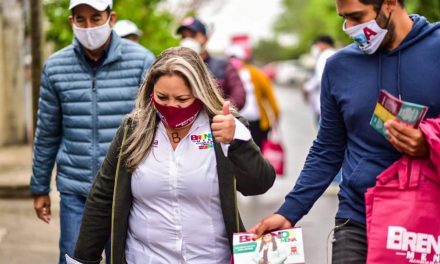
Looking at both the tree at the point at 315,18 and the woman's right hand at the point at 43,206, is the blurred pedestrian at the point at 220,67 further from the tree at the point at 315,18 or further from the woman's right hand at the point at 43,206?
the woman's right hand at the point at 43,206

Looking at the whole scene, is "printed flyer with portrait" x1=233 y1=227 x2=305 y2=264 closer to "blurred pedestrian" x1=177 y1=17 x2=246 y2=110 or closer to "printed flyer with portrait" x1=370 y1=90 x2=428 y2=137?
"printed flyer with portrait" x1=370 y1=90 x2=428 y2=137

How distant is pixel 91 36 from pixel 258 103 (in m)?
5.15

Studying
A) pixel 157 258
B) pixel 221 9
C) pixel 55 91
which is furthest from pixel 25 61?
pixel 157 258

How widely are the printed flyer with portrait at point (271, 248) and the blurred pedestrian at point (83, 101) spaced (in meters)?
1.80

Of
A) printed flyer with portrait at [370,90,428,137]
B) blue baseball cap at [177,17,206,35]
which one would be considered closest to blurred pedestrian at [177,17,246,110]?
blue baseball cap at [177,17,206,35]

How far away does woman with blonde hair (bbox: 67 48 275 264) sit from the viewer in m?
3.80

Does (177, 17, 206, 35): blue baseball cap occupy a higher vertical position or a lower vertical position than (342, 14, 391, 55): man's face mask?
higher

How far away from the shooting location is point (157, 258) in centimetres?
395

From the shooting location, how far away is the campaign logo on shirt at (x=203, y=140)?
3.90m

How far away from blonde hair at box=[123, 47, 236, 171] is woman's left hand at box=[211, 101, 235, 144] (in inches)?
7.0

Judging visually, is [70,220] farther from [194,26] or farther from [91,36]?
[194,26]

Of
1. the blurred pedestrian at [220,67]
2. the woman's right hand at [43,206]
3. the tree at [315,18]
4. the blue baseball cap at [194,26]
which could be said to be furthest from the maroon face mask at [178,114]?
the blue baseball cap at [194,26]

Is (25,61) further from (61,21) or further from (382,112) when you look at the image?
(382,112)

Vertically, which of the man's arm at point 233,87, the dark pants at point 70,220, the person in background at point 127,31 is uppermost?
the person in background at point 127,31
